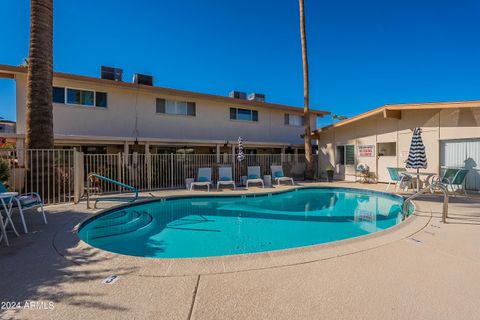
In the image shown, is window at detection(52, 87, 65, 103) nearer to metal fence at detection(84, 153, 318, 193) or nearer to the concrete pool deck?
metal fence at detection(84, 153, 318, 193)

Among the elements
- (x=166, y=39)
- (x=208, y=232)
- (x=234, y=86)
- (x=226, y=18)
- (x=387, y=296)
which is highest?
(x=226, y=18)

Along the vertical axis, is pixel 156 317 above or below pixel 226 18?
below

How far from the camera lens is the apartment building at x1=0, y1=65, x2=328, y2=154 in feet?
42.7

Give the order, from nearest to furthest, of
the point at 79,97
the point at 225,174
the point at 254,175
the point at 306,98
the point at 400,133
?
the point at 79,97, the point at 400,133, the point at 225,174, the point at 254,175, the point at 306,98

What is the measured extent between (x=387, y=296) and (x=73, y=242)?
18.1 feet

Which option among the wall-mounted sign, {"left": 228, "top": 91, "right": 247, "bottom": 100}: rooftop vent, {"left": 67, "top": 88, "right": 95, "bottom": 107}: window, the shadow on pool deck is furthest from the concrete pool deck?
{"left": 228, "top": 91, "right": 247, "bottom": 100}: rooftop vent

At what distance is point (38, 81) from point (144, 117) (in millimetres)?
6567

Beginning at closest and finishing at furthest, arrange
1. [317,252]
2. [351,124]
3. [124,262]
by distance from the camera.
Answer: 1. [124,262]
2. [317,252]
3. [351,124]

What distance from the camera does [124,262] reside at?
155 inches

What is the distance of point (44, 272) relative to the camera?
3.61 meters

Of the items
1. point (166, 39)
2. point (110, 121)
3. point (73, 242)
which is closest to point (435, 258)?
point (73, 242)

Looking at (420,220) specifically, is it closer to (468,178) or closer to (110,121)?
(468,178)

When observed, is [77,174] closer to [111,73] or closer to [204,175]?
[204,175]

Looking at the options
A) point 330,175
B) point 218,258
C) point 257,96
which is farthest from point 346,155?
point 218,258
